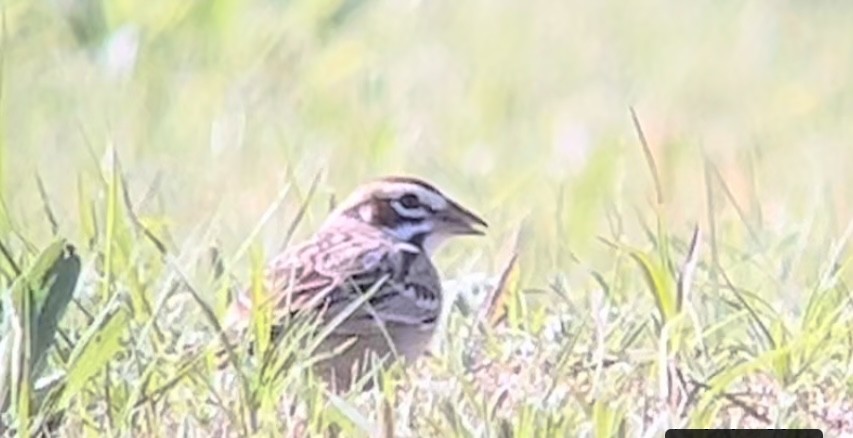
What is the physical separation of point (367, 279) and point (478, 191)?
82mm

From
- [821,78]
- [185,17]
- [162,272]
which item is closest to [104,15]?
[185,17]

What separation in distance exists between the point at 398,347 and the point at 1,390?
0.69 ft

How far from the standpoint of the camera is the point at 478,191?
1032 millimetres

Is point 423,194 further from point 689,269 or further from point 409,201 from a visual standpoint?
point 689,269

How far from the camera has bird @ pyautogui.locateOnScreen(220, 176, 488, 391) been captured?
0.99m

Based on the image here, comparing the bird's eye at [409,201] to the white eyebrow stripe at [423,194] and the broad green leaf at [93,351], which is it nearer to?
the white eyebrow stripe at [423,194]

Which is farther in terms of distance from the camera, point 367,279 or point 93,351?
point 367,279

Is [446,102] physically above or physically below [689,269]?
above

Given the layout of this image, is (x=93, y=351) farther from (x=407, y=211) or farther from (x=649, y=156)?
(x=649, y=156)

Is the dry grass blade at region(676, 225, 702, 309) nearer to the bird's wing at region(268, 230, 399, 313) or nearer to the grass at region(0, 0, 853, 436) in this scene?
the grass at region(0, 0, 853, 436)

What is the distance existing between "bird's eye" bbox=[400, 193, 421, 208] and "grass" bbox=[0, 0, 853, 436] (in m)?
0.02

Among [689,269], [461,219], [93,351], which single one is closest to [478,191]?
[461,219]

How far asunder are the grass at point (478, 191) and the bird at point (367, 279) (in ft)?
0.03

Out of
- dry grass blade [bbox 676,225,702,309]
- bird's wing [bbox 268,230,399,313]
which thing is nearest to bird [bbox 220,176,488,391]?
bird's wing [bbox 268,230,399,313]
